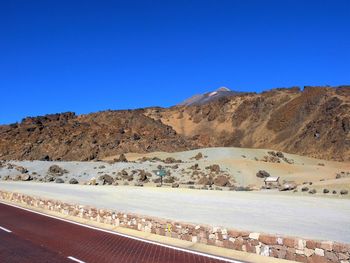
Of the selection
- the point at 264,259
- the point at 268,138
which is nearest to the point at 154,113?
the point at 268,138

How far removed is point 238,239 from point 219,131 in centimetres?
9152

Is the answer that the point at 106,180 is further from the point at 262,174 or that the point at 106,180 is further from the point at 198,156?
the point at 198,156

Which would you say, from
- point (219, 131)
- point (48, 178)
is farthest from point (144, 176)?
point (219, 131)

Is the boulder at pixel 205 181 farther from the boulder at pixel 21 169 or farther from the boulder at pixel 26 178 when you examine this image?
the boulder at pixel 21 169

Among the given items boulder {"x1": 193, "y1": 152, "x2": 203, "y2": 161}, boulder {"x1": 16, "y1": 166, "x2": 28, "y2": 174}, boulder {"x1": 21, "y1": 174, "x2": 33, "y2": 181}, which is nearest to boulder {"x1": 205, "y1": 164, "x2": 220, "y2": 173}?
boulder {"x1": 193, "y1": 152, "x2": 203, "y2": 161}

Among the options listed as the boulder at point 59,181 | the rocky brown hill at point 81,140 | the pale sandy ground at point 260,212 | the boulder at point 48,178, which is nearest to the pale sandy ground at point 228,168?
the boulder at point 59,181

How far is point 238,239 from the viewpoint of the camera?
1028cm

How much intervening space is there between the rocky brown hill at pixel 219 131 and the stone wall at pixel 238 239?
54.6 meters

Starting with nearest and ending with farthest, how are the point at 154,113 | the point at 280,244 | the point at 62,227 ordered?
the point at 280,244, the point at 62,227, the point at 154,113

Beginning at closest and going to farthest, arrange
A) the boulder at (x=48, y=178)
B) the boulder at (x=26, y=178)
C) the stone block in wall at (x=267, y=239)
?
the stone block in wall at (x=267, y=239)
the boulder at (x=48, y=178)
the boulder at (x=26, y=178)

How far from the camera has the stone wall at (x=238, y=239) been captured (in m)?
8.28

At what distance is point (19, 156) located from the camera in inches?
2800

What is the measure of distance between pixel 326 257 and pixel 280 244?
1.20 metres

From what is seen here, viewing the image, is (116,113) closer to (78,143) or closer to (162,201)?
(78,143)
